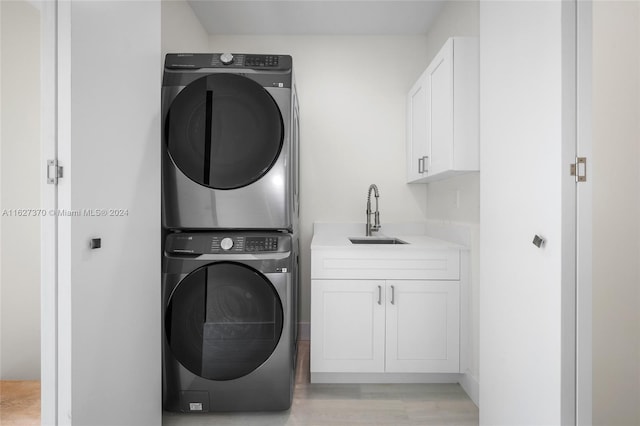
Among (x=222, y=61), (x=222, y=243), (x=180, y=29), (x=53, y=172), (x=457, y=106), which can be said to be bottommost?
(x=222, y=243)

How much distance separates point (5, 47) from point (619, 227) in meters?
1.68

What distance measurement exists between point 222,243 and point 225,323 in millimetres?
397

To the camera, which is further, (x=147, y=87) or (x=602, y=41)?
(x=147, y=87)

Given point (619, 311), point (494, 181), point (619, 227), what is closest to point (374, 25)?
point (494, 181)

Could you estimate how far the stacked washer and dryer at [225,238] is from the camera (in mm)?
1654

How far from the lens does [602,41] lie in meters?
0.96

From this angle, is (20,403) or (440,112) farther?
(440,112)

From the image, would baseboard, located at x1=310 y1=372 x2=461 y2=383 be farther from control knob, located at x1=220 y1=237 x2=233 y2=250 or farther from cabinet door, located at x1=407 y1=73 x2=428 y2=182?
cabinet door, located at x1=407 y1=73 x2=428 y2=182

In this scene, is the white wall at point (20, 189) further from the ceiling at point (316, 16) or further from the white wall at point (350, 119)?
the white wall at point (350, 119)

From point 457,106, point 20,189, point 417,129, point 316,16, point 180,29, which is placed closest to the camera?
point 20,189

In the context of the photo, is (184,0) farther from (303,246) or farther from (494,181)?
(494,181)

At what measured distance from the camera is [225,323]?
166 centimetres

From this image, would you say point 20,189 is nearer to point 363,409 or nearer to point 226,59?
point 226,59

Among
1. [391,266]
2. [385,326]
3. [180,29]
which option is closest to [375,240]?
[391,266]
